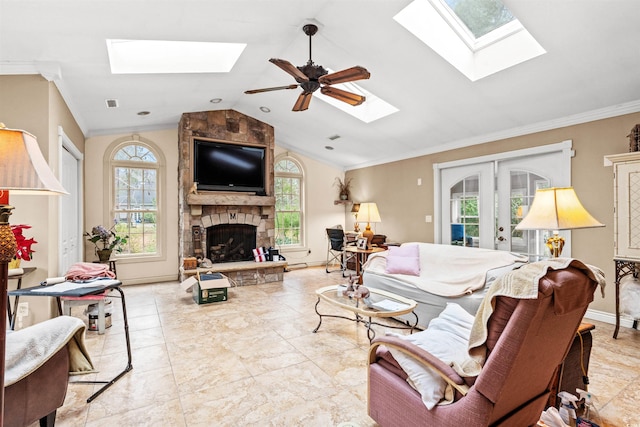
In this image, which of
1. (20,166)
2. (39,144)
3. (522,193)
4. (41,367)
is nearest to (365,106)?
(522,193)

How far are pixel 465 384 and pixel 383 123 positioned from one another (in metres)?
4.27

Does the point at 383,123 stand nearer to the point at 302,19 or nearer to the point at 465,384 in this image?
the point at 302,19

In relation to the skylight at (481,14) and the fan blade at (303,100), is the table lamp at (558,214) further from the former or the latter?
the fan blade at (303,100)

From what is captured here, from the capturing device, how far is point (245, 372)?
2.53 metres

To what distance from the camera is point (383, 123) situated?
5.08 metres

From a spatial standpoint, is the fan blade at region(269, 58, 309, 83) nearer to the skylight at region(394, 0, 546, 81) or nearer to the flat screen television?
the skylight at region(394, 0, 546, 81)

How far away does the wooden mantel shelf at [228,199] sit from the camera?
5.36 m

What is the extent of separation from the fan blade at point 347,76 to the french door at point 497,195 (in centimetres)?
273

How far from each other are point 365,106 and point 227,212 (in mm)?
3029

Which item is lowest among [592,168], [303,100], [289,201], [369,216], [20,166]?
[369,216]

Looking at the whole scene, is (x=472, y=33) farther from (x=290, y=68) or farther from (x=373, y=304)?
(x=373, y=304)

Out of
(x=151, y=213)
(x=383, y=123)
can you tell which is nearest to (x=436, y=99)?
(x=383, y=123)

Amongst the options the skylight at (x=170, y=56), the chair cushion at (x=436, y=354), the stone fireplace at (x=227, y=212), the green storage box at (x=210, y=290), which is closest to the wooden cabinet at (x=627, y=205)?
the chair cushion at (x=436, y=354)

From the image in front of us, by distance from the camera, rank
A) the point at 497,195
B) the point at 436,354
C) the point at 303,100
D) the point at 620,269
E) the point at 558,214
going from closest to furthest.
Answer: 1. the point at 436,354
2. the point at 558,214
3. the point at 620,269
4. the point at 303,100
5. the point at 497,195
